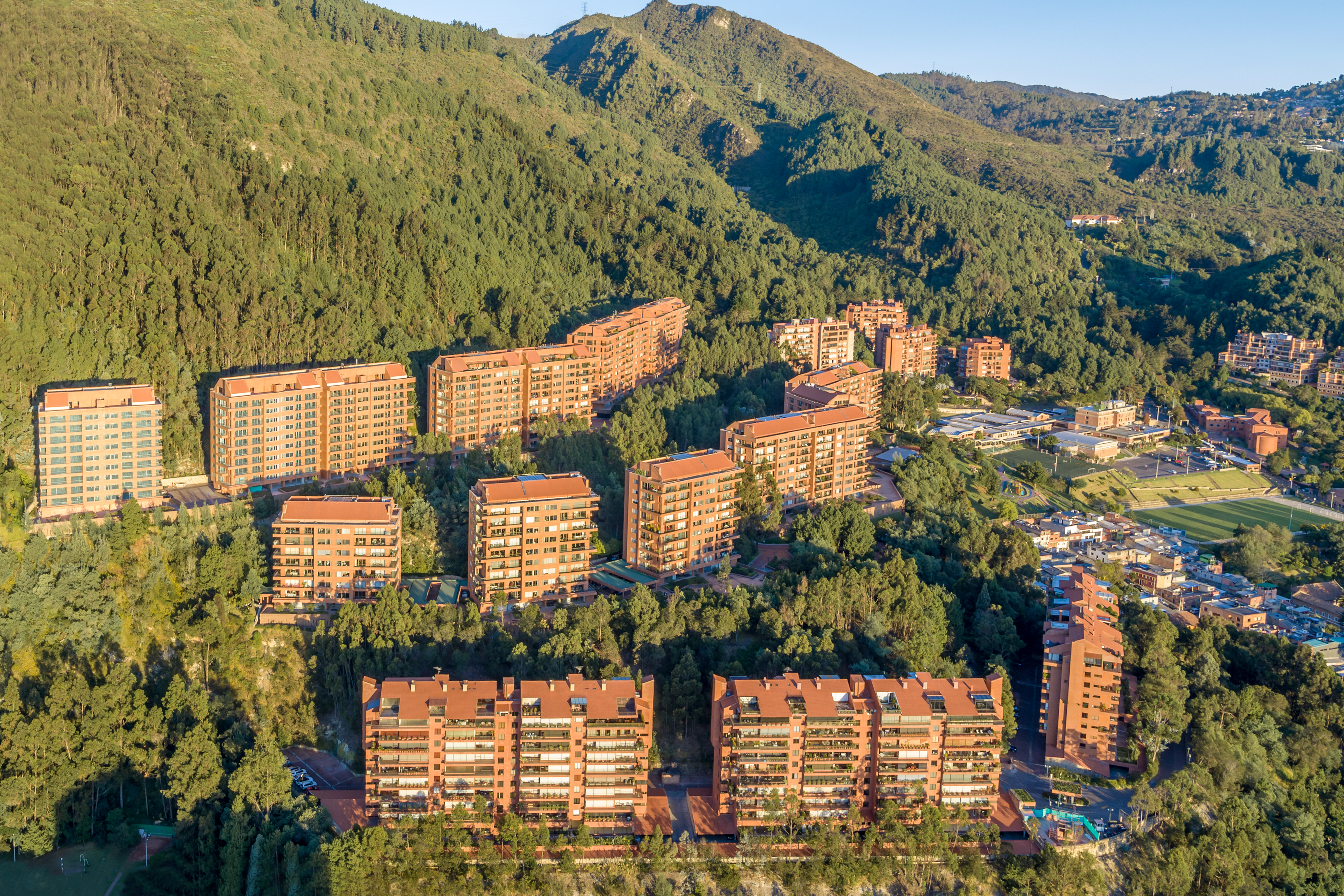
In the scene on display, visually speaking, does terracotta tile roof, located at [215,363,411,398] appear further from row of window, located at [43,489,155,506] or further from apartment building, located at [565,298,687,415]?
apartment building, located at [565,298,687,415]

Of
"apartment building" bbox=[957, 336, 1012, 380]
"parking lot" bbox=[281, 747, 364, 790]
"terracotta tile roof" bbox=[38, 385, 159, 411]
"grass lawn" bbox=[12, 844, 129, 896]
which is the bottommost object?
"grass lawn" bbox=[12, 844, 129, 896]

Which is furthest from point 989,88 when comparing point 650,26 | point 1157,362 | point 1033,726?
point 1033,726

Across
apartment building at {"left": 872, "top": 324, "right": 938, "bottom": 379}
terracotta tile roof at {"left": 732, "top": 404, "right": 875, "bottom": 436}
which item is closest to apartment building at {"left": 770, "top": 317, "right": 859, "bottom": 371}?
apartment building at {"left": 872, "top": 324, "right": 938, "bottom": 379}

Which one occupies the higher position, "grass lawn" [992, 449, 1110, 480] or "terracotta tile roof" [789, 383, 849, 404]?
"terracotta tile roof" [789, 383, 849, 404]

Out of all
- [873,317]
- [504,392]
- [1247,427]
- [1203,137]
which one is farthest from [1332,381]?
[1203,137]

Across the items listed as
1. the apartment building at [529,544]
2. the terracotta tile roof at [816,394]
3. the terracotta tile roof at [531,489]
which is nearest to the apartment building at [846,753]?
the apartment building at [529,544]

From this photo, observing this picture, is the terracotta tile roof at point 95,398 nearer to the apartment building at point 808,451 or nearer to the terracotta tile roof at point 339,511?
the terracotta tile roof at point 339,511
